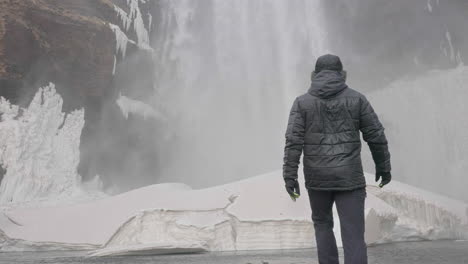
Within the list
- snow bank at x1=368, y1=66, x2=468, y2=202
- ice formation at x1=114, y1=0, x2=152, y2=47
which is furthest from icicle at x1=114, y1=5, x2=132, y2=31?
snow bank at x1=368, y1=66, x2=468, y2=202

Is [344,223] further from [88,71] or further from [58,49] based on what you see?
[88,71]

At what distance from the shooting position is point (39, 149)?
15.9m

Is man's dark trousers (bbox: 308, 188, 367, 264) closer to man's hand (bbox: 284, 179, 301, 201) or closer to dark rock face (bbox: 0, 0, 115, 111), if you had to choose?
man's hand (bbox: 284, 179, 301, 201)

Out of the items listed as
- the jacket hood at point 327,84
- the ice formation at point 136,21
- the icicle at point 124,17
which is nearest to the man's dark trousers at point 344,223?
the jacket hood at point 327,84

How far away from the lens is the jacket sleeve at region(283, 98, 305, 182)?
9.04 ft

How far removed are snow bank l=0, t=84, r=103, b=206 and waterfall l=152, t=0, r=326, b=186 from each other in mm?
8029

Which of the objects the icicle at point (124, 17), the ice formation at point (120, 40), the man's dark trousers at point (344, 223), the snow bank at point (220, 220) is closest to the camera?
the man's dark trousers at point (344, 223)

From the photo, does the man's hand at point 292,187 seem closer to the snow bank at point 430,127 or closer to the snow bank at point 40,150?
the snow bank at point 40,150

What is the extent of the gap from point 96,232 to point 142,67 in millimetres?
13684

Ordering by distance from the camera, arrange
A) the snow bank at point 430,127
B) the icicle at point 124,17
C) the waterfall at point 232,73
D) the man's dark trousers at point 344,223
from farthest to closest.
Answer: the waterfall at point 232,73 < the snow bank at point 430,127 < the icicle at point 124,17 < the man's dark trousers at point 344,223

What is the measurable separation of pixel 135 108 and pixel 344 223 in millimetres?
19573

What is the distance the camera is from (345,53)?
25.6 metres

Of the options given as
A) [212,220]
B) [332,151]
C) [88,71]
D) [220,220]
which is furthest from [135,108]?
[332,151]

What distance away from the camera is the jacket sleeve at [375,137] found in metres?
2.74
